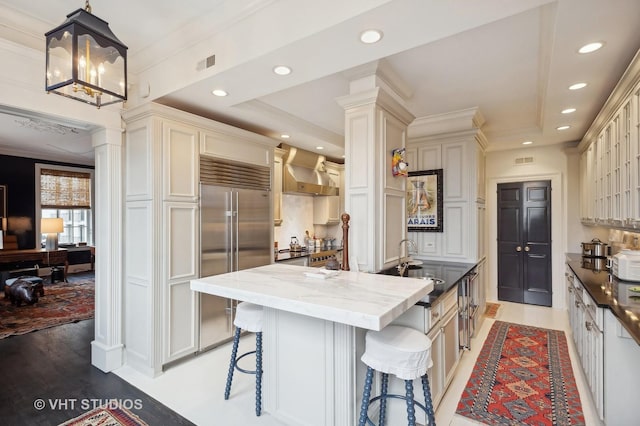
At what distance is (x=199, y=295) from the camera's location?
327cm

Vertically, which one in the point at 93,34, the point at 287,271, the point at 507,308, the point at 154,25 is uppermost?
the point at 154,25

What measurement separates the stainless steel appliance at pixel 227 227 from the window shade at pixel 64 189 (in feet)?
21.5

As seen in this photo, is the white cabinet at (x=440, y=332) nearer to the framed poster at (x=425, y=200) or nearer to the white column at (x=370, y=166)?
the white column at (x=370, y=166)

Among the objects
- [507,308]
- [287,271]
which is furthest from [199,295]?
[507,308]

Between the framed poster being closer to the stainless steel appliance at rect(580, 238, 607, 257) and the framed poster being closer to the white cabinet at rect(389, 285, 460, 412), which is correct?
the white cabinet at rect(389, 285, 460, 412)

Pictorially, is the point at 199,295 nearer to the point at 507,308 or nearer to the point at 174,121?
the point at 174,121

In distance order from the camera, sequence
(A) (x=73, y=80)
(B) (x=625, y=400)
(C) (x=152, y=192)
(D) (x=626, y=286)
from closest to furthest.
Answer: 1. (A) (x=73, y=80)
2. (B) (x=625, y=400)
3. (D) (x=626, y=286)
4. (C) (x=152, y=192)

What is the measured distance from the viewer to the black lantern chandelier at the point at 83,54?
1.47 metres

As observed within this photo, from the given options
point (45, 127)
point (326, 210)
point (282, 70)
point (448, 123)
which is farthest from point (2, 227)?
→ point (448, 123)

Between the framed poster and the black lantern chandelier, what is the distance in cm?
361

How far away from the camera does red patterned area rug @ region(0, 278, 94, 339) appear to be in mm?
4223

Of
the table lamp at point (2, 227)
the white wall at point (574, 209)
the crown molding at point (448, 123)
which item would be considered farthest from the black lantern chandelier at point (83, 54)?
the table lamp at point (2, 227)

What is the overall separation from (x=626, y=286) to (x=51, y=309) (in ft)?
23.3

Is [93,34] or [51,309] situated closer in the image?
[93,34]
